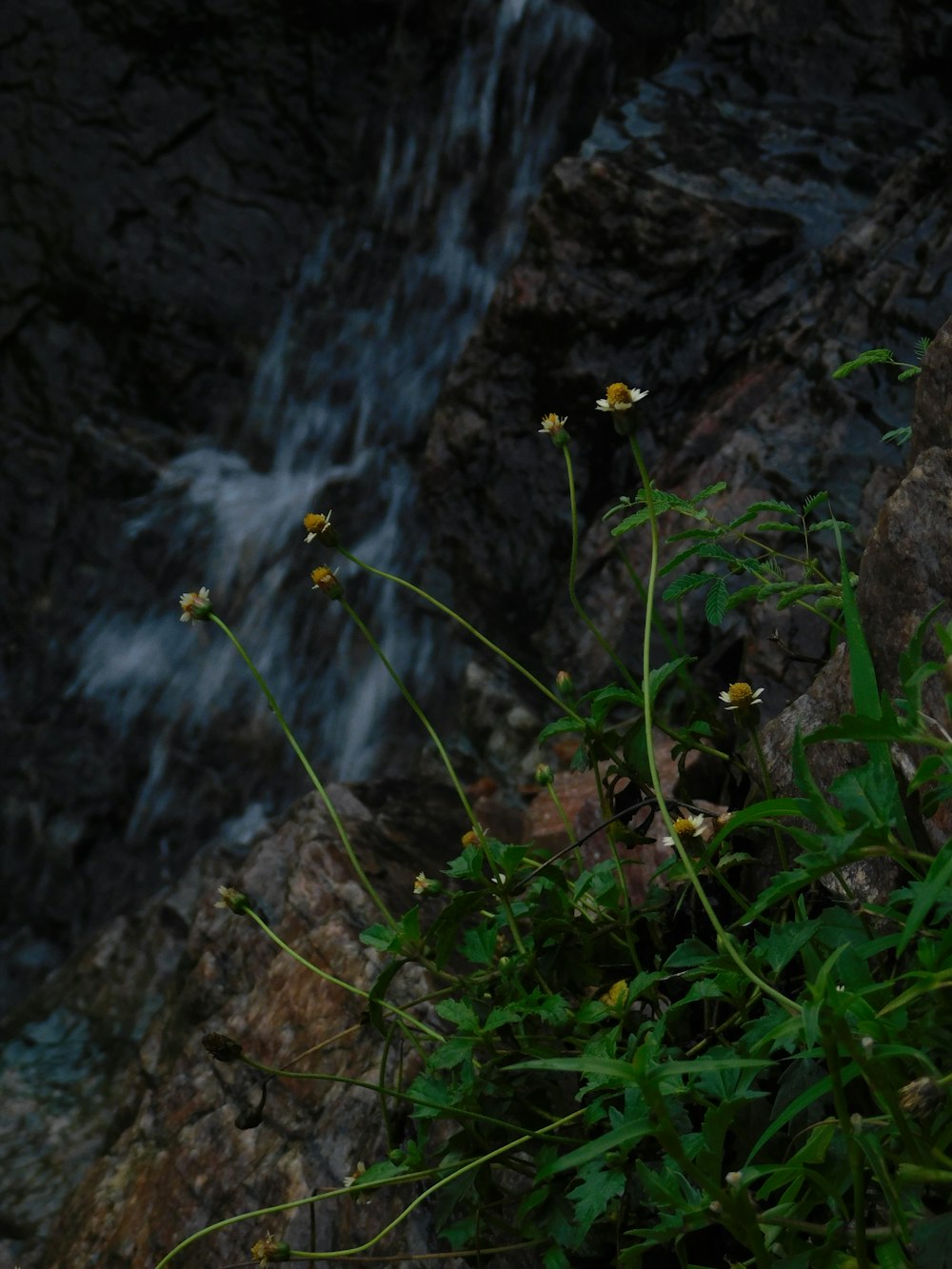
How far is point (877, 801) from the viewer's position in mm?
1110

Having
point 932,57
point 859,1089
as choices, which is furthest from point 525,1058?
point 932,57

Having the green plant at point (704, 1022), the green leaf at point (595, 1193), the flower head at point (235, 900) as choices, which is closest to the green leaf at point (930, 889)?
the green plant at point (704, 1022)

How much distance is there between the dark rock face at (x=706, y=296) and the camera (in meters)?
3.50

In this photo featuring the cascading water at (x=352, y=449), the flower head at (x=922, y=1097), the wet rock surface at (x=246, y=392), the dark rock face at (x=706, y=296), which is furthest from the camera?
the cascading water at (x=352, y=449)

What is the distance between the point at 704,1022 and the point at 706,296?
2989mm

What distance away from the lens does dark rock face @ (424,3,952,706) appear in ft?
11.5

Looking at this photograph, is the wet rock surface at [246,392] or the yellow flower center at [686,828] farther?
the wet rock surface at [246,392]

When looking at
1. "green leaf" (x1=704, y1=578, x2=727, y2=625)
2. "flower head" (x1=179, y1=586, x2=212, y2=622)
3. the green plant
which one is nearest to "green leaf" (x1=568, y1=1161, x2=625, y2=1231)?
the green plant

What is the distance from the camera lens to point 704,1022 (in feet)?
5.13

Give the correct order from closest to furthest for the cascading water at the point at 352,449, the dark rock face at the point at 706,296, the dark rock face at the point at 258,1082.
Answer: the dark rock face at the point at 258,1082, the dark rock face at the point at 706,296, the cascading water at the point at 352,449

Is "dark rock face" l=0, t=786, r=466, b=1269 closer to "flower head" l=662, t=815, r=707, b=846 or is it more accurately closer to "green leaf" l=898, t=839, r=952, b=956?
"flower head" l=662, t=815, r=707, b=846

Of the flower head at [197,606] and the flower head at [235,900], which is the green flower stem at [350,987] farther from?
the flower head at [197,606]

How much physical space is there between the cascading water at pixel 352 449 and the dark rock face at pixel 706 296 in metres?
0.54

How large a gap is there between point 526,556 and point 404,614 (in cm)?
58
